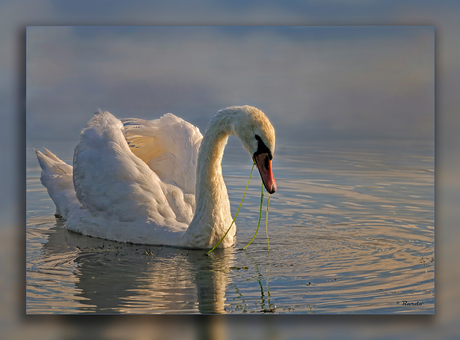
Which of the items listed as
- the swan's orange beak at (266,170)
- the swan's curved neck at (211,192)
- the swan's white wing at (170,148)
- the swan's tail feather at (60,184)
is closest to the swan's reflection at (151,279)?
the swan's curved neck at (211,192)

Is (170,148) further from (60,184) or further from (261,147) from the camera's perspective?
(261,147)

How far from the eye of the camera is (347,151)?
18.3 feet

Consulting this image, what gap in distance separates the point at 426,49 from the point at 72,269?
9.60 ft

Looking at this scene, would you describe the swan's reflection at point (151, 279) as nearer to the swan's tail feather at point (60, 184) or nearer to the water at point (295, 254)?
the water at point (295, 254)

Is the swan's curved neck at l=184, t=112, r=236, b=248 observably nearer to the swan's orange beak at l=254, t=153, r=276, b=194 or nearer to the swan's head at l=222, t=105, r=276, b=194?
the swan's head at l=222, t=105, r=276, b=194

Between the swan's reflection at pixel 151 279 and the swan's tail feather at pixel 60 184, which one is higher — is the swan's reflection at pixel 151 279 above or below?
below

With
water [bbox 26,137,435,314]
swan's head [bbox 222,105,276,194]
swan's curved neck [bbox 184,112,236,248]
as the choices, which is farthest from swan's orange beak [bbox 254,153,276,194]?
water [bbox 26,137,435,314]

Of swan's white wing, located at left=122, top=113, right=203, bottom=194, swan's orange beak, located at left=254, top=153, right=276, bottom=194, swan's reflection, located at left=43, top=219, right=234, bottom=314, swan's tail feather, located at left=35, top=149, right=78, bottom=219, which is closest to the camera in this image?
swan's reflection, located at left=43, top=219, right=234, bottom=314

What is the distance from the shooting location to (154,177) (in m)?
5.97

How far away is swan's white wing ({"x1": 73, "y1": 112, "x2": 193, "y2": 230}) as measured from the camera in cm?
576

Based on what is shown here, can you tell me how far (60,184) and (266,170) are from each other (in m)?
2.12

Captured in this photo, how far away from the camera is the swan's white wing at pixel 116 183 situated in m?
5.76
